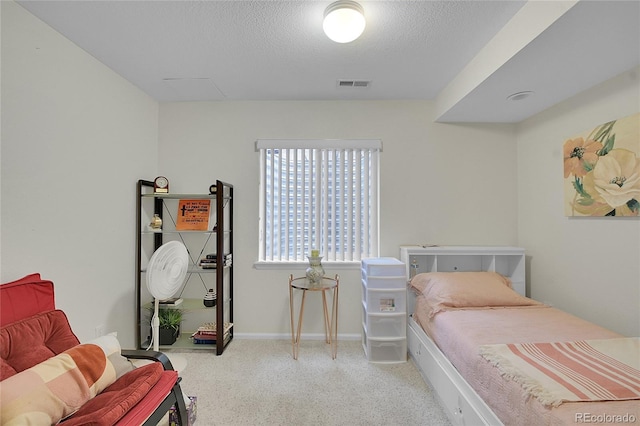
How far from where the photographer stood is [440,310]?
2324 mm

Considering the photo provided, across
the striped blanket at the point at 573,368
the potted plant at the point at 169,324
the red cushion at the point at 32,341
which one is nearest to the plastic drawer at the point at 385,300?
the striped blanket at the point at 573,368

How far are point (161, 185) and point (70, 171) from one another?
2.89ft

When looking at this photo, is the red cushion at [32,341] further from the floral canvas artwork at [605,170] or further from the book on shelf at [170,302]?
the floral canvas artwork at [605,170]

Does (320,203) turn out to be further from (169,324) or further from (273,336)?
(169,324)

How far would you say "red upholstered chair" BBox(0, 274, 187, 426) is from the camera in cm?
127

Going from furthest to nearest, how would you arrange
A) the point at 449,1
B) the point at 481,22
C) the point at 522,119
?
the point at 522,119
the point at 481,22
the point at 449,1

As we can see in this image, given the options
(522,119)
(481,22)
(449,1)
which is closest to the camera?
(449,1)

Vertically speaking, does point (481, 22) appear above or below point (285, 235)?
above

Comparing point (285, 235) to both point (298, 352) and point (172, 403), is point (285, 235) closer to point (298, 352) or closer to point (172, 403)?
point (298, 352)

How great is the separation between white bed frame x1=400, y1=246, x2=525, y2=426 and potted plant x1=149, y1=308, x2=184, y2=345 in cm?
232

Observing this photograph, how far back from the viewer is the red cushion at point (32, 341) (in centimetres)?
134

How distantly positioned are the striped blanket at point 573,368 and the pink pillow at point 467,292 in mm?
729

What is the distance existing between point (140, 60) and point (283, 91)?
1.23 metres

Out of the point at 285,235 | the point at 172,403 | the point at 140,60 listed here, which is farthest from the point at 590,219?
the point at 140,60
